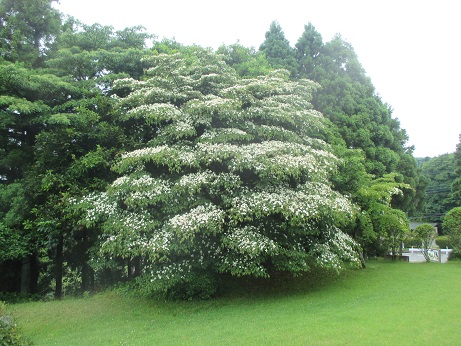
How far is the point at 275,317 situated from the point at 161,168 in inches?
197

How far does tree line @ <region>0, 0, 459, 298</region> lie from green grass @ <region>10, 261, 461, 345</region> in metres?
0.89

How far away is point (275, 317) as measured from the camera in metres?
7.51

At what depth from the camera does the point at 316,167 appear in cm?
861

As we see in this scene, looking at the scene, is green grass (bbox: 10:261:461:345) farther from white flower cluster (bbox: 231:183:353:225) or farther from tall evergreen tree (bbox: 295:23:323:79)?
tall evergreen tree (bbox: 295:23:323:79)

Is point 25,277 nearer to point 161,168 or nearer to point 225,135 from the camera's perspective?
point 161,168

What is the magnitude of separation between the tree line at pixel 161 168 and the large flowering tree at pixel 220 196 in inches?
1.6

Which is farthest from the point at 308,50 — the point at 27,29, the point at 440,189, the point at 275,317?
the point at 440,189

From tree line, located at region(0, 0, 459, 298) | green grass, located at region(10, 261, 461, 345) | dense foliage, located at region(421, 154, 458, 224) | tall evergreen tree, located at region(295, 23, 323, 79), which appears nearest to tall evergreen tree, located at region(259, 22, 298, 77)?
tall evergreen tree, located at region(295, 23, 323, 79)

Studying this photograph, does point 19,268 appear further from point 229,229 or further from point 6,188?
point 229,229

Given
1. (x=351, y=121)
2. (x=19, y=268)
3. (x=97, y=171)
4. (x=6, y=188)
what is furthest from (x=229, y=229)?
(x=351, y=121)

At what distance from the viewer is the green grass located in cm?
605

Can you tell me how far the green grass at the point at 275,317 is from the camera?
238 inches

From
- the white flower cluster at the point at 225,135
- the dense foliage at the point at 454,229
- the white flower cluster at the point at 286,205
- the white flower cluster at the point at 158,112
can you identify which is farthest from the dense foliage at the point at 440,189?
the white flower cluster at the point at 158,112

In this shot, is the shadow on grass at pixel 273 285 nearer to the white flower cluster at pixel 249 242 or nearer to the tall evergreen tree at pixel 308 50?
the white flower cluster at pixel 249 242
